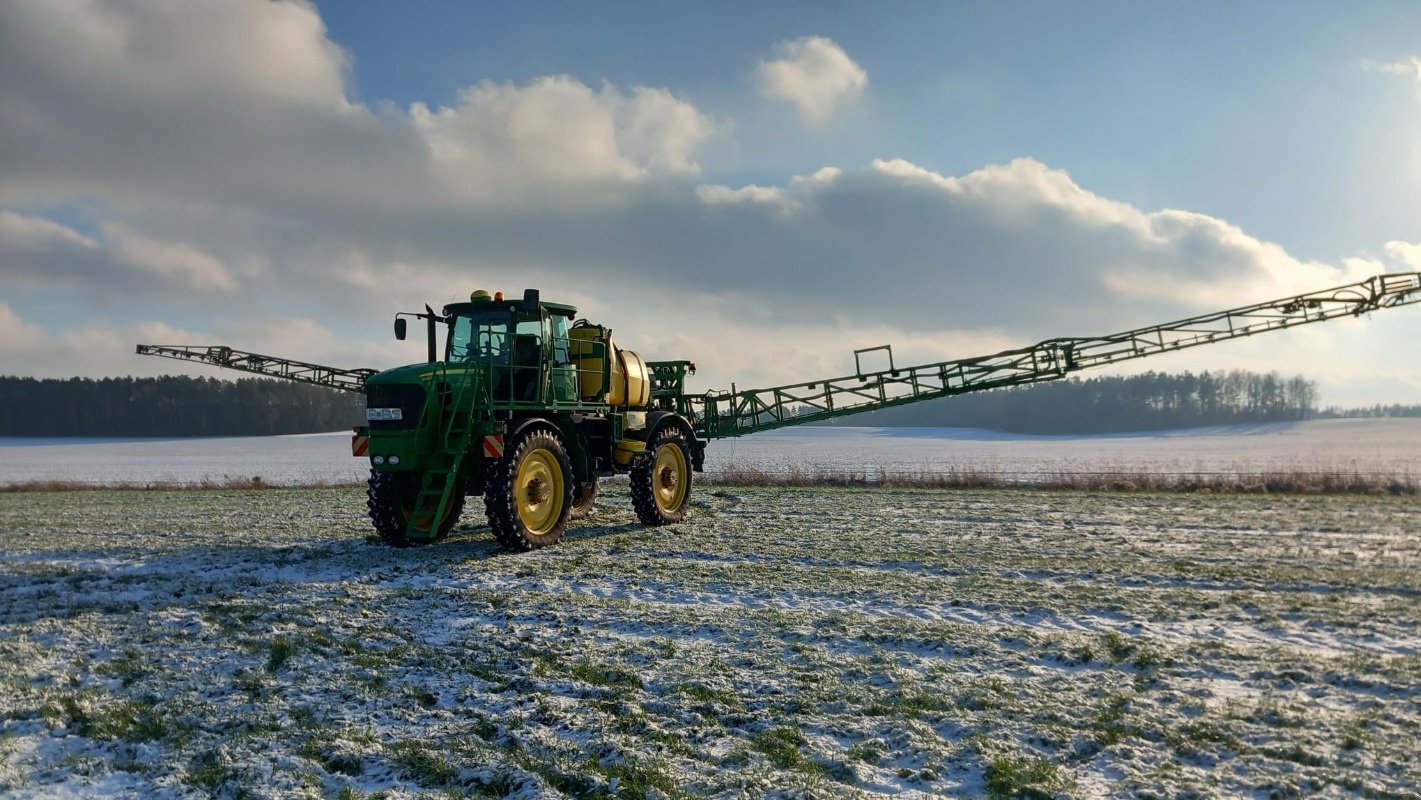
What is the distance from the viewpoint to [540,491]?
36.1ft

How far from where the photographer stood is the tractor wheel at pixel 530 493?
1010 cm

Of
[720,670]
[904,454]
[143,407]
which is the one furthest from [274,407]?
[720,670]

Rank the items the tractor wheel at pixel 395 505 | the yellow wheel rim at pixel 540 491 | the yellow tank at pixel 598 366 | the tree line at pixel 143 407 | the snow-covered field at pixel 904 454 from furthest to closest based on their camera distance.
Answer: the tree line at pixel 143 407 → the snow-covered field at pixel 904 454 → the yellow tank at pixel 598 366 → the tractor wheel at pixel 395 505 → the yellow wheel rim at pixel 540 491

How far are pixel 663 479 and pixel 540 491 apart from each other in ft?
10.3

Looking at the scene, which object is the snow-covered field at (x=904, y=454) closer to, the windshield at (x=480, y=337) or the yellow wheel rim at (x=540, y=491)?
the yellow wheel rim at (x=540, y=491)

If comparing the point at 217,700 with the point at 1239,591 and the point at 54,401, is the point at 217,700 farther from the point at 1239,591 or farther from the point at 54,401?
the point at 54,401

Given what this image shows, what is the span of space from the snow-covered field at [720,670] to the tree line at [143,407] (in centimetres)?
6542

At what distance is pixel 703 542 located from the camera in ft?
37.3

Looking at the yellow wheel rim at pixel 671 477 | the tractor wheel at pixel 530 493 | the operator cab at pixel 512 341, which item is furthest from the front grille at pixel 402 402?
the yellow wheel rim at pixel 671 477

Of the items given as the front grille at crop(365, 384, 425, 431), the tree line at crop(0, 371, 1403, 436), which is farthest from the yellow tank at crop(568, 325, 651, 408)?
the tree line at crop(0, 371, 1403, 436)

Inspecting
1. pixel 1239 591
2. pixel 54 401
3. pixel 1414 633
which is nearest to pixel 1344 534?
pixel 1239 591

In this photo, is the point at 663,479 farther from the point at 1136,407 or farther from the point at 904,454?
the point at 1136,407

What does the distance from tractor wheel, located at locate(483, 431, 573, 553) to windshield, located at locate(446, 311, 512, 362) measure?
1.36 m

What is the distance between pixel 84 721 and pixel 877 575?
6841mm
